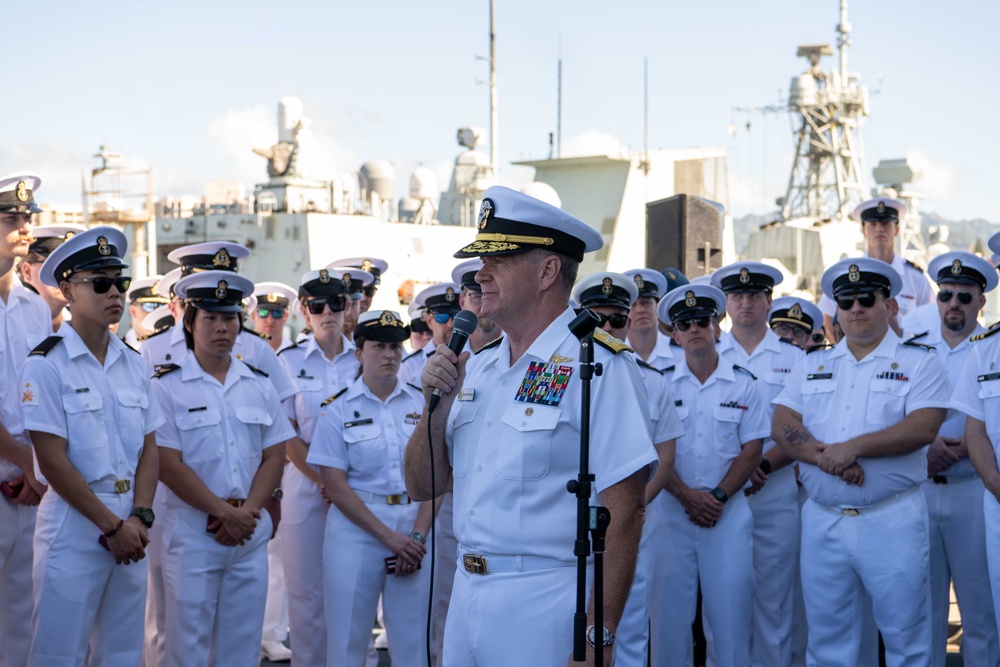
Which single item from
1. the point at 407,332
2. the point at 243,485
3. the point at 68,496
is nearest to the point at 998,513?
the point at 407,332

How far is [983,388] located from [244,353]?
3.78m

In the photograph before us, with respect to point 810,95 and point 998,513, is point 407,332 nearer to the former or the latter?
point 998,513

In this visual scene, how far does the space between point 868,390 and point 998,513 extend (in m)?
0.79

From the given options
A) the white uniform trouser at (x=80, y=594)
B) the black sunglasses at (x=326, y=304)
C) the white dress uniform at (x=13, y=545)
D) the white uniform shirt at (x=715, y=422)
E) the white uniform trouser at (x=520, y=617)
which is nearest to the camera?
the white uniform trouser at (x=520, y=617)

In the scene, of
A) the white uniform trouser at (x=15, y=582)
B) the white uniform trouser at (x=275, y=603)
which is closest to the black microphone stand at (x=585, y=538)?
the white uniform trouser at (x=15, y=582)

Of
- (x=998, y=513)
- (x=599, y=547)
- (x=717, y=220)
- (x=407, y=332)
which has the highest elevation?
(x=717, y=220)

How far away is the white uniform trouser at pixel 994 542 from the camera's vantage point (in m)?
5.18

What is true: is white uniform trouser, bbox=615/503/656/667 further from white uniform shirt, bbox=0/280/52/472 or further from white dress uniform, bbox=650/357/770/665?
white uniform shirt, bbox=0/280/52/472

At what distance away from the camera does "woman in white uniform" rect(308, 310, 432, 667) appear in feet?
17.9

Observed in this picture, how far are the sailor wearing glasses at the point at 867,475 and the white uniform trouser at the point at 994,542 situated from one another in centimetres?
28

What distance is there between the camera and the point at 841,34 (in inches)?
1650

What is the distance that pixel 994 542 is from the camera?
17.1ft

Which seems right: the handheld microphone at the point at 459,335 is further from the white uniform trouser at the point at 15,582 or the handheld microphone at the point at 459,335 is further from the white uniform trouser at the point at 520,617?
the white uniform trouser at the point at 15,582

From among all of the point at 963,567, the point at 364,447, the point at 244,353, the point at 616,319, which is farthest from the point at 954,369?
the point at 244,353
